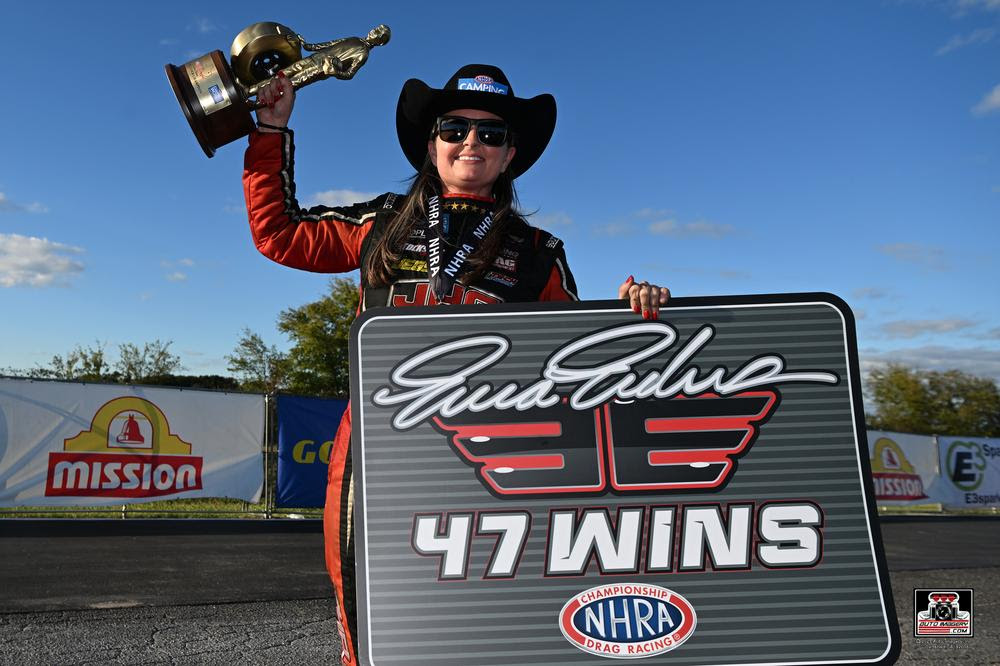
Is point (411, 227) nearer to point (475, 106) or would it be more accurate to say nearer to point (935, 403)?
point (475, 106)

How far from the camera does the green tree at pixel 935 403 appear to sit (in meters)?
45.4

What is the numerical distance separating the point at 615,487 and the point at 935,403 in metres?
50.9

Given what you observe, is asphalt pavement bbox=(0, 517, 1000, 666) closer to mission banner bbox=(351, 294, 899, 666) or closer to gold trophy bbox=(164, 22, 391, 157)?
mission banner bbox=(351, 294, 899, 666)

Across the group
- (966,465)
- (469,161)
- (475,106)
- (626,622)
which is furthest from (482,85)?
(966,465)

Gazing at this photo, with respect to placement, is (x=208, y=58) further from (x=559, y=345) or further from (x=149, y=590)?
(x=149, y=590)

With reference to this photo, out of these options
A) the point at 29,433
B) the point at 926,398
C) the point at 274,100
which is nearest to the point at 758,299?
the point at 274,100

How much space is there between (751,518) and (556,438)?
44 centimetres

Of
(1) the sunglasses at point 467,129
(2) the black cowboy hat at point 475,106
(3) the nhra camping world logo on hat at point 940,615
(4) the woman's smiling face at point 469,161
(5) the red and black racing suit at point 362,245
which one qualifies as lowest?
(3) the nhra camping world logo on hat at point 940,615

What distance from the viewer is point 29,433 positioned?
1029cm

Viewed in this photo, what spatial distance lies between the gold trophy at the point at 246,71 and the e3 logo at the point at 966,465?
823 inches

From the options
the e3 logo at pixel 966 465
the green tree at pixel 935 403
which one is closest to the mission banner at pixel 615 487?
the e3 logo at pixel 966 465

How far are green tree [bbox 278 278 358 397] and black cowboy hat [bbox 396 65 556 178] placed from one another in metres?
31.2

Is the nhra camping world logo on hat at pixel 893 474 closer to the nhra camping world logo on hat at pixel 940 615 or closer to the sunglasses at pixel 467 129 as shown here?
the nhra camping world logo on hat at pixel 940 615

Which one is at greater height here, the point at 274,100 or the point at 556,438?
the point at 274,100
